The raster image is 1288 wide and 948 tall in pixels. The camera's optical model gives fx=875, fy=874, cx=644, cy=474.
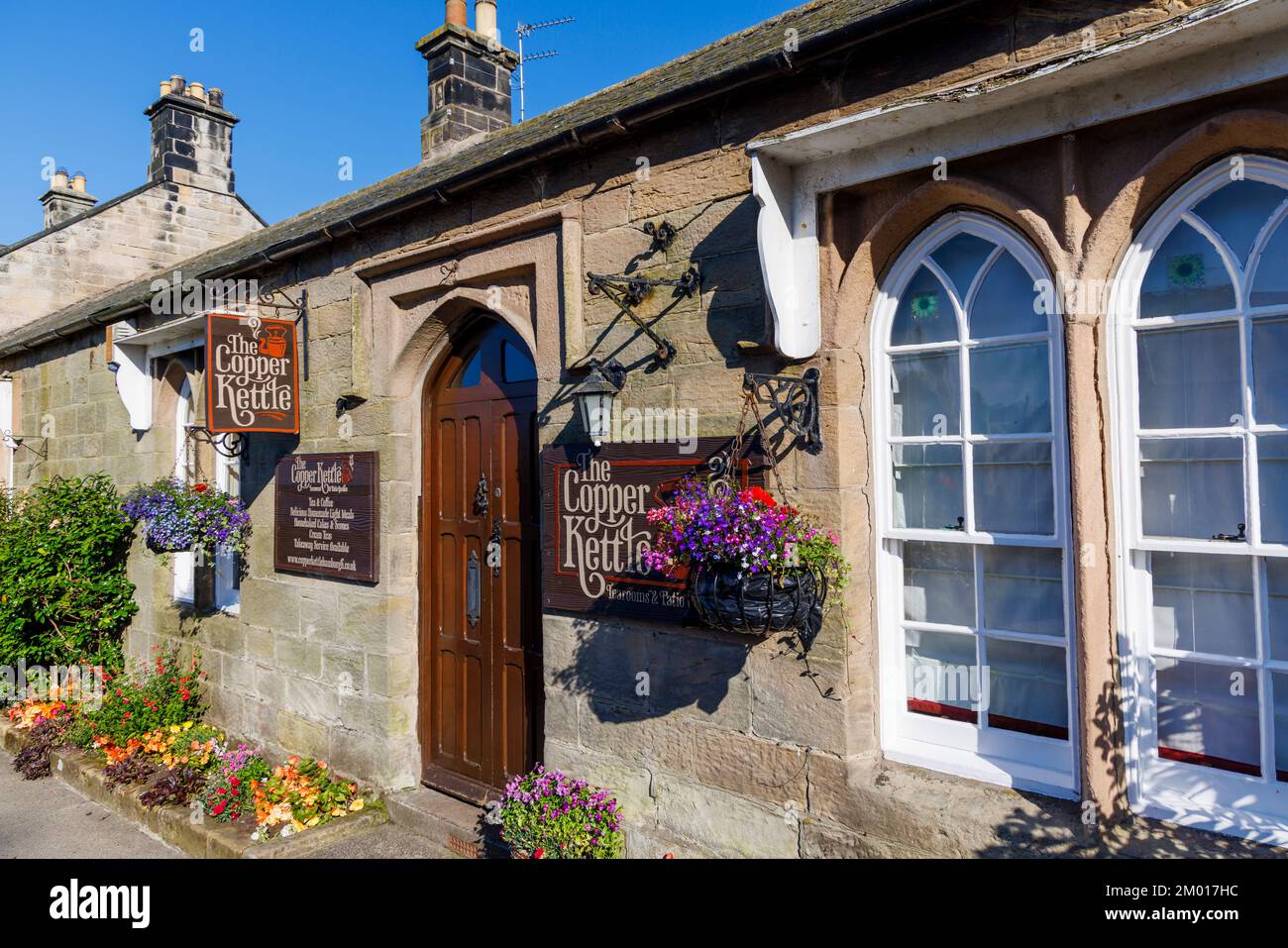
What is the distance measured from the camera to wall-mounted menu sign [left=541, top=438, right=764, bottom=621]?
418cm

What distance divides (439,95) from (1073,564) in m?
6.84

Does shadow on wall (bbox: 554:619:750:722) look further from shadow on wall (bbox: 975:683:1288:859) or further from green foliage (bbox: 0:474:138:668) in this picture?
green foliage (bbox: 0:474:138:668)

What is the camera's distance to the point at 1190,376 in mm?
3102

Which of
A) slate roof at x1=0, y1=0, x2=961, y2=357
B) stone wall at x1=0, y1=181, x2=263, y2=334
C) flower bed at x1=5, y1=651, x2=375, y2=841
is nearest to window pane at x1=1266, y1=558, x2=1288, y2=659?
slate roof at x1=0, y1=0, x2=961, y2=357

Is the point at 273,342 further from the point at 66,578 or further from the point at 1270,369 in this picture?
the point at 1270,369

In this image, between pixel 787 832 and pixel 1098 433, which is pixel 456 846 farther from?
pixel 1098 433

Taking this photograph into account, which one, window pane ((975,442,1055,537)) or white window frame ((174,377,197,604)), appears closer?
window pane ((975,442,1055,537))

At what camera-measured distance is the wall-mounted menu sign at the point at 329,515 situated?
600 cm

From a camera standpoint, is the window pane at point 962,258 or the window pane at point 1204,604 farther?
the window pane at point 962,258

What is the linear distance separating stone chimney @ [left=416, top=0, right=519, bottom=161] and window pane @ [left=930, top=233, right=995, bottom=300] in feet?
17.8

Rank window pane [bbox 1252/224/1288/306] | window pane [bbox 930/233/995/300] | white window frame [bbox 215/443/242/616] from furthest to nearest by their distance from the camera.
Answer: white window frame [bbox 215/443/242/616]
window pane [bbox 930/233/995/300]
window pane [bbox 1252/224/1288/306]

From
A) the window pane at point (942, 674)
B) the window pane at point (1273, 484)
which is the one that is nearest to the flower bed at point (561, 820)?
the window pane at point (942, 674)

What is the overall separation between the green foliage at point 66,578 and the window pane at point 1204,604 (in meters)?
8.86

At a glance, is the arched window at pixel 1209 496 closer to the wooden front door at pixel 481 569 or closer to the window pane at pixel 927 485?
the window pane at pixel 927 485
